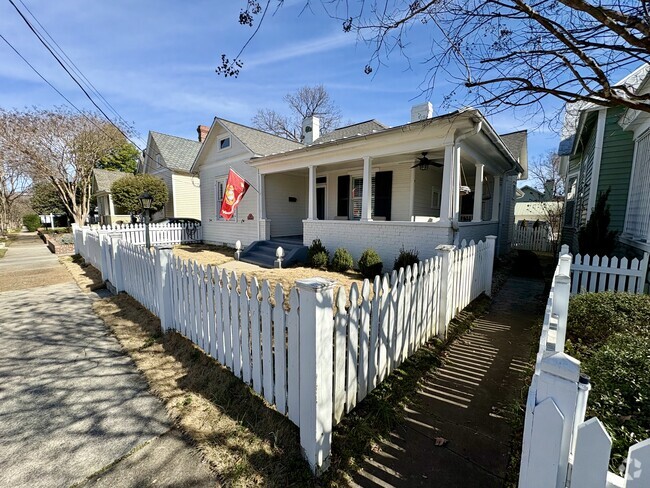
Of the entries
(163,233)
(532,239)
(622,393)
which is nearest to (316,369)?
(622,393)

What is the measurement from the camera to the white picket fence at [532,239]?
15.0m

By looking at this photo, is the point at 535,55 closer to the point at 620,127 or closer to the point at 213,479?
the point at 213,479

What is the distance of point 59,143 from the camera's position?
17.9 meters

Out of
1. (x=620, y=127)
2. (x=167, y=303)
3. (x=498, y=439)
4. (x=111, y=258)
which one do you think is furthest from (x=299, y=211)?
(x=498, y=439)

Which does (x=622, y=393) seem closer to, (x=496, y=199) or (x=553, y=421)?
(x=553, y=421)

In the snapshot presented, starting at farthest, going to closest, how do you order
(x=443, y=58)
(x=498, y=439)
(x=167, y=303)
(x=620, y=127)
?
1. (x=620, y=127)
2. (x=167, y=303)
3. (x=443, y=58)
4. (x=498, y=439)

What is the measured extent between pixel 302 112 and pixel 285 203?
20324 millimetres

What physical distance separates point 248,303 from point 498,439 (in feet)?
7.70

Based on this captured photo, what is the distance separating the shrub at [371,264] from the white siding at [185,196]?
1617 centimetres

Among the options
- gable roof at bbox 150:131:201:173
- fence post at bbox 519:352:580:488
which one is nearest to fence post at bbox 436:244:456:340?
fence post at bbox 519:352:580:488

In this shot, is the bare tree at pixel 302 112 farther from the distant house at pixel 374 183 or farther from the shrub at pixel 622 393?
the shrub at pixel 622 393

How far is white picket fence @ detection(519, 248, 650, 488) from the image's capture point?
850 millimetres

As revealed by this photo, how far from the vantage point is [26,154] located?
55.5 ft

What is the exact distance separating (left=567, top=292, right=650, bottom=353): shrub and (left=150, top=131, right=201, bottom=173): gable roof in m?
21.0
